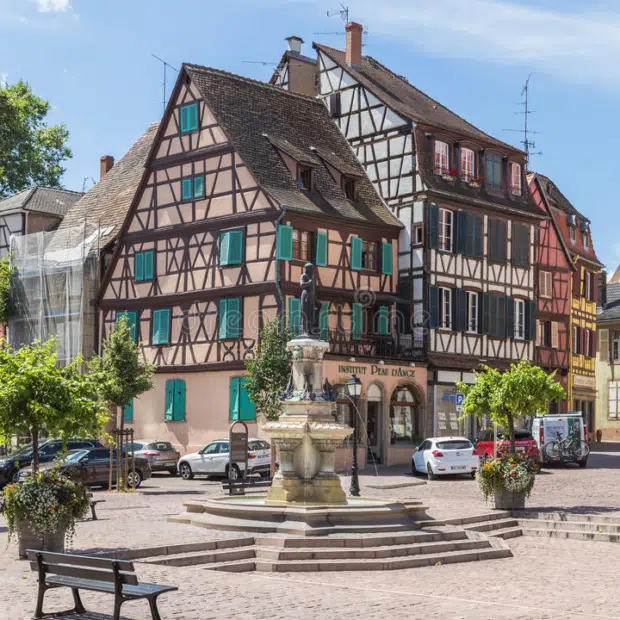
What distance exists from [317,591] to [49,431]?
5240mm

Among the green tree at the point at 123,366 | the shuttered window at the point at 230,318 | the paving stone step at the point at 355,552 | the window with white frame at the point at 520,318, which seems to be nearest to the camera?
the paving stone step at the point at 355,552

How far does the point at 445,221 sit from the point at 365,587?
31.6 metres

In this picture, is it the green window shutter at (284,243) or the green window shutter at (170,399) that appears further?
the green window shutter at (170,399)

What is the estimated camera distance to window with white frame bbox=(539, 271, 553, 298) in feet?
173

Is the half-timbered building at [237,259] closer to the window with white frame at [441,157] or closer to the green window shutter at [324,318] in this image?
the green window shutter at [324,318]

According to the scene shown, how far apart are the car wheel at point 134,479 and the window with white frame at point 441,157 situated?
59.7 ft

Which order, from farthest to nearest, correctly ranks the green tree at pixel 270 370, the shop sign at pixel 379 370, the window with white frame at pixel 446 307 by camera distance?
1. the window with white frame at pixel 446 307
2. the shop sign at pixel 379 370
3. the green tree at pixel 270 370

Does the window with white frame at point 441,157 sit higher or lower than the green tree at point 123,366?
higher

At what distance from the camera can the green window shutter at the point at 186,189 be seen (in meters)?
44.5

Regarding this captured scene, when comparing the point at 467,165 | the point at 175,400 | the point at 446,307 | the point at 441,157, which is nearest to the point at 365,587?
the point at 175,400

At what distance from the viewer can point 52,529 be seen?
16609mm

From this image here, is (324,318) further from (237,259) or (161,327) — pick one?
(161,327)

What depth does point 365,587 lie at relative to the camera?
1537cm

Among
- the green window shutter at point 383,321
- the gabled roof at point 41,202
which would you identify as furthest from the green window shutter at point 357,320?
the gabled roof at point 41,202
